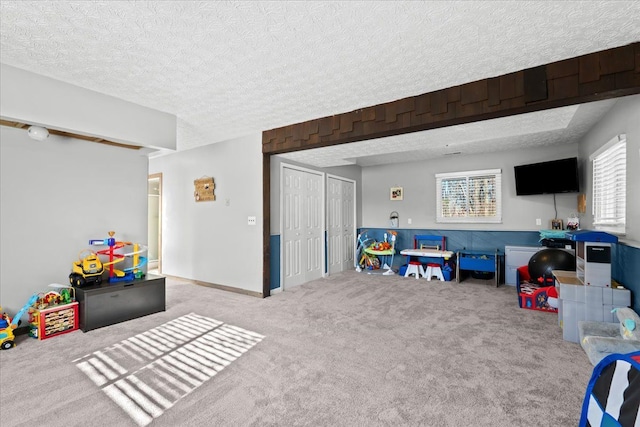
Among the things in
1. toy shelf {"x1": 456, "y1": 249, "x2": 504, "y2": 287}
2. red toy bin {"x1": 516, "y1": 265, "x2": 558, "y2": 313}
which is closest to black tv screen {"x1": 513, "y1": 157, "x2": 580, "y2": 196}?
toy shelf {"x1": 456, "y1": 249, "x2": 504, "y2": 287}

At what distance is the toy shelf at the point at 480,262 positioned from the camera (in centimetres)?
516

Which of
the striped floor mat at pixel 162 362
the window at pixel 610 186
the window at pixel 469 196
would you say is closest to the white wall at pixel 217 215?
the striped floor mat at pixel 162 362

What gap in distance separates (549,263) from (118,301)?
18.2 feet

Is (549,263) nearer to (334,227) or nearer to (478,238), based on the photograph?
(478,238)

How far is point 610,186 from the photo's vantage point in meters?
3.37

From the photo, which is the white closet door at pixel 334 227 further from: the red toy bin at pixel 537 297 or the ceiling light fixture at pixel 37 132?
the ceiling light fixture at pixel 37 132

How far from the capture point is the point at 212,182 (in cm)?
517

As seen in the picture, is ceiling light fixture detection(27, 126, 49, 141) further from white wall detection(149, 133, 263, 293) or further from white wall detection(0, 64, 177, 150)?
white wall detection(149, 133, 263, 293)

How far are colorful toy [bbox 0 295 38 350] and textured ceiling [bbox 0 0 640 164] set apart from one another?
2314 millimetres

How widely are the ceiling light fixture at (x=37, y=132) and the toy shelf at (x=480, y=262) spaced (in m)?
6.18

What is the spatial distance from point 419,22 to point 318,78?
42.7 inches

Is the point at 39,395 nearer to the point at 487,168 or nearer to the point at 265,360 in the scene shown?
the point at 265,360

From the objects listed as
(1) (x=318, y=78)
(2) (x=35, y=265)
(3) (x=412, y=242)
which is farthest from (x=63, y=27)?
(3) (x=412, y=242)

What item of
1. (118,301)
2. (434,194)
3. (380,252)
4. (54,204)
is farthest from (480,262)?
(54,204)
